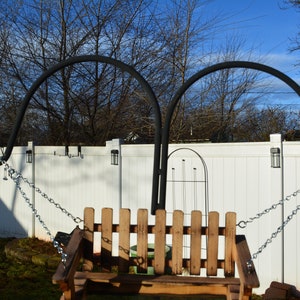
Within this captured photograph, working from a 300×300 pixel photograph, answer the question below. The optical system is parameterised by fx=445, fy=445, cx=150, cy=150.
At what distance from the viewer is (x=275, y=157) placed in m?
5.58

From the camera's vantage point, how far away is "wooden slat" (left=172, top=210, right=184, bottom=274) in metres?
3.15

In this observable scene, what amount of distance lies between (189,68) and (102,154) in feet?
8.09

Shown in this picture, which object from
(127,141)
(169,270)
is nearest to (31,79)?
(127,141)

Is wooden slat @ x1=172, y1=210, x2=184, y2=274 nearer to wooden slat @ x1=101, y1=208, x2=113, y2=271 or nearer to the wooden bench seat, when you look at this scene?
the wooden bench seat

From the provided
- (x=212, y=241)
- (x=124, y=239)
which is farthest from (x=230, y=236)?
(x=124, y=239)

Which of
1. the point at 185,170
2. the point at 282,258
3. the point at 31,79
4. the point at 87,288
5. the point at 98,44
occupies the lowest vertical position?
the point at 282,258

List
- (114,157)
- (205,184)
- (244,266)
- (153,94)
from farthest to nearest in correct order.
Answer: (114,157)
(205,184)
(153,94)
(244,266)

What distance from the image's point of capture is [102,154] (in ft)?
23.6

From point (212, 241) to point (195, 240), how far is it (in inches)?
4.7

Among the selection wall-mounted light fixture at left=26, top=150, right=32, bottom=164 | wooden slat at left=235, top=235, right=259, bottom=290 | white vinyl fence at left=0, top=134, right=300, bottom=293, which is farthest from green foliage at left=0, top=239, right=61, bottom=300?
wooden slat at left=235, top=235, right=259, bottom=290

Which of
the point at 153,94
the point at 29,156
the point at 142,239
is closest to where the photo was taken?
the point at 153,94

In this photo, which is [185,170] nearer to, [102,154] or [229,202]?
[229,202]

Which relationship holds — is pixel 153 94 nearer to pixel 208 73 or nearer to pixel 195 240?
pixel 208 73

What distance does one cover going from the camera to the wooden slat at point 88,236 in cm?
320
